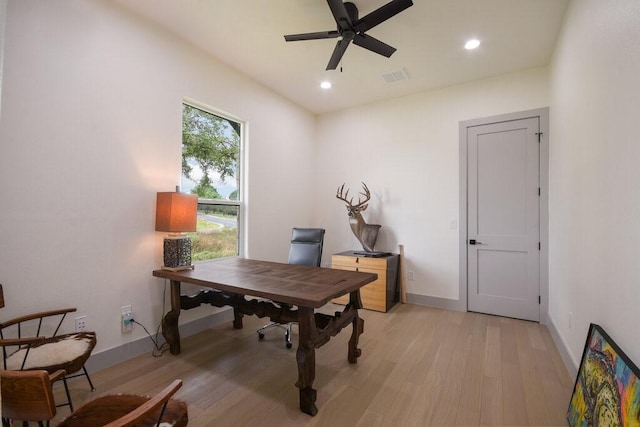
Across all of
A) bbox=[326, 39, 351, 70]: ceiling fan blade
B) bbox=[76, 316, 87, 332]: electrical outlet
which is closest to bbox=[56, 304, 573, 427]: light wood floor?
bbox=[76, 316, 87, 332]: electrical outlet

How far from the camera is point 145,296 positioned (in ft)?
8.47

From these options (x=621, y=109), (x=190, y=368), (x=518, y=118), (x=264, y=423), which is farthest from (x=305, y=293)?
(x=518, y=118)

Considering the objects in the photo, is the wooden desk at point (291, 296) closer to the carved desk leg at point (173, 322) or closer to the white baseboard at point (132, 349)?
the carved desk leg at point (173, 322)

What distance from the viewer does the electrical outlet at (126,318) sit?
7.93 ft

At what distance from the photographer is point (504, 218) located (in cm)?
343

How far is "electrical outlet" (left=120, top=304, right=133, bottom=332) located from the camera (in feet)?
7.93

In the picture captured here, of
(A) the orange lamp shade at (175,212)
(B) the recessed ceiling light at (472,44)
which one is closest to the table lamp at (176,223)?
(A) the orange lamp shade at (175,212)

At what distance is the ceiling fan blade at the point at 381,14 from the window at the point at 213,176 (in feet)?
6.14

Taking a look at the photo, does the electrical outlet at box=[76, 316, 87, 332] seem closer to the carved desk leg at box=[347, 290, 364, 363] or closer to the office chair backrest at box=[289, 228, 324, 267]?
the office chair backrest at box=[289, 228, 324, 267]

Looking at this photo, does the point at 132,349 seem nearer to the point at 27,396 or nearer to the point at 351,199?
the point at 27,396

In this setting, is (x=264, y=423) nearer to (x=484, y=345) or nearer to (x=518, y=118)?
(x=484, y=345)

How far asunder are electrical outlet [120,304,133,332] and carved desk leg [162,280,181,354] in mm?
254

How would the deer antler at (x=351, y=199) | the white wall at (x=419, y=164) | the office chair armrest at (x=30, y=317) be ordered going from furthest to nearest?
the deer antler at (x=351, y=199) → the white wall at (x=419, y=164) → the office chair armrest at (x=30, y=317)

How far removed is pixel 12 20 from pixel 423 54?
3323 millimetres
